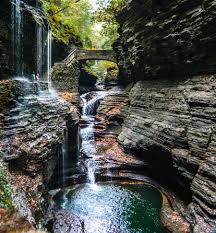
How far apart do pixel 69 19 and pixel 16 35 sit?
774 inches

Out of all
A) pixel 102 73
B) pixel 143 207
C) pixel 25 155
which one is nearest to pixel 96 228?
pixel 143 207

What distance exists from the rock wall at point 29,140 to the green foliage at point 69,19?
23.5 metres

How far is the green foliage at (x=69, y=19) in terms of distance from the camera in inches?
1462

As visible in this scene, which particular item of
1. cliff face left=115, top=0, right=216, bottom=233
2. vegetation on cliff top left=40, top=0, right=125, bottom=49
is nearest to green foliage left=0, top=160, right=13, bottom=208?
cliff face left=115, top=0, right=216, bottom=233

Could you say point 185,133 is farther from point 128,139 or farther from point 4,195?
point 4,195

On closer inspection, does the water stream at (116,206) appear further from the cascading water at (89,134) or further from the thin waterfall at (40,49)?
the thin waterfall at (40,49)

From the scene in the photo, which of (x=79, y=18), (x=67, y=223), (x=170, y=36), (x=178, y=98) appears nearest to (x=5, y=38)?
(x=170, y=36)

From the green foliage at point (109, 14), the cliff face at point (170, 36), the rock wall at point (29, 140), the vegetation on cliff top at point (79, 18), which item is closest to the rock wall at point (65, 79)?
the vegetation on cliff top at point (79, 18)

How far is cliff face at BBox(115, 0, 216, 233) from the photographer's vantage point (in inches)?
510

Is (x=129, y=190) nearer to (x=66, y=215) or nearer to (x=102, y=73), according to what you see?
(x=66, y=215)

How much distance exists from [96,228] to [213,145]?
675cm

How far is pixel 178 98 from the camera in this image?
17.2 m

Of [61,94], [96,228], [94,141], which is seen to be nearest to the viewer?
[96,228]

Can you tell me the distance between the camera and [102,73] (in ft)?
195
